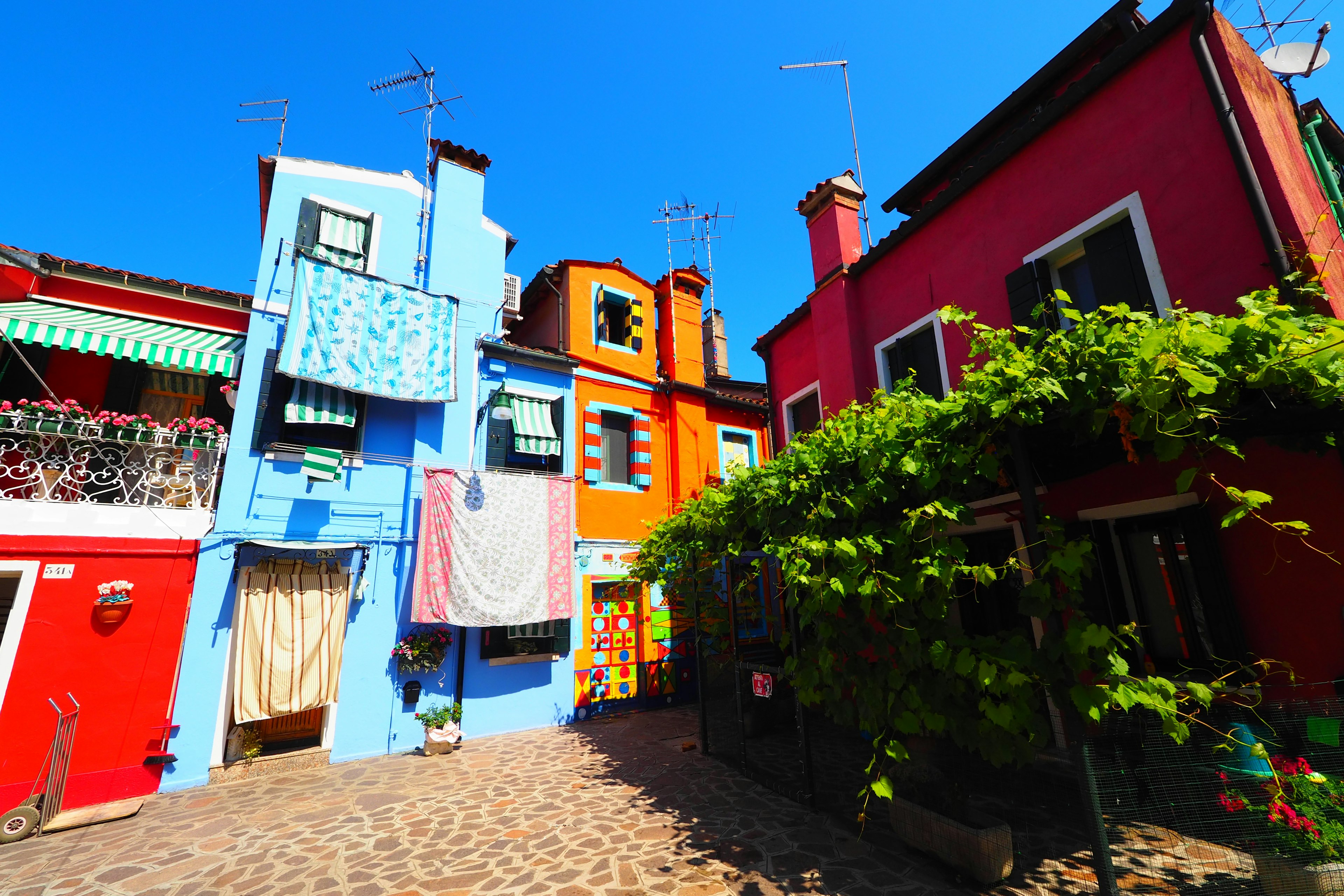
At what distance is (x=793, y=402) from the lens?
413 inches

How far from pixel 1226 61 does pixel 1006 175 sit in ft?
6.83

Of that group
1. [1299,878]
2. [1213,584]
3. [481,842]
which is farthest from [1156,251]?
[481,842]

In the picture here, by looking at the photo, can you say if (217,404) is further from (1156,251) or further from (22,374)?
(1156,251)

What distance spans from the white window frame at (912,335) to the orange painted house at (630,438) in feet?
10.6

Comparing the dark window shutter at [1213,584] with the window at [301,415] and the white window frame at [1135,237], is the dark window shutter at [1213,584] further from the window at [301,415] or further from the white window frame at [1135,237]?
the window at [301,415]

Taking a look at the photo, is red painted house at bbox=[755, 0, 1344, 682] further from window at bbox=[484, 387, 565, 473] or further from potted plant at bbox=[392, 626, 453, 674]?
potted plant at bbox=[392, 626, 453, 674]

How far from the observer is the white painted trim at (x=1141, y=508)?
17.2 ft

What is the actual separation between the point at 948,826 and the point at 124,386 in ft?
40.8

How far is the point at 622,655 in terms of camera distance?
11.7m

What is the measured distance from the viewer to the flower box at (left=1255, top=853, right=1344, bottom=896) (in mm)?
3359

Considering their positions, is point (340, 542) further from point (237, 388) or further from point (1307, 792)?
point (1307, 792)

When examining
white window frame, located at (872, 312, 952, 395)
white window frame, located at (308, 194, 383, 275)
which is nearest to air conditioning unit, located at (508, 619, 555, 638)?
white window frame, located at (308, 194, 383, 275)

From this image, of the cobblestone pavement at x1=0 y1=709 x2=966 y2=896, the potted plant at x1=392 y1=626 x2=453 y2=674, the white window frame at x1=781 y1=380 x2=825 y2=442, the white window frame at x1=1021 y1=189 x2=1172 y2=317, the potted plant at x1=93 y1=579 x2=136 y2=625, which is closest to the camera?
the cobblestone pavement at x1=0 y1=709 x2=966 y2=896

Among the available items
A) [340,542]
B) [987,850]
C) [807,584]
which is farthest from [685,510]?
[340,542]
